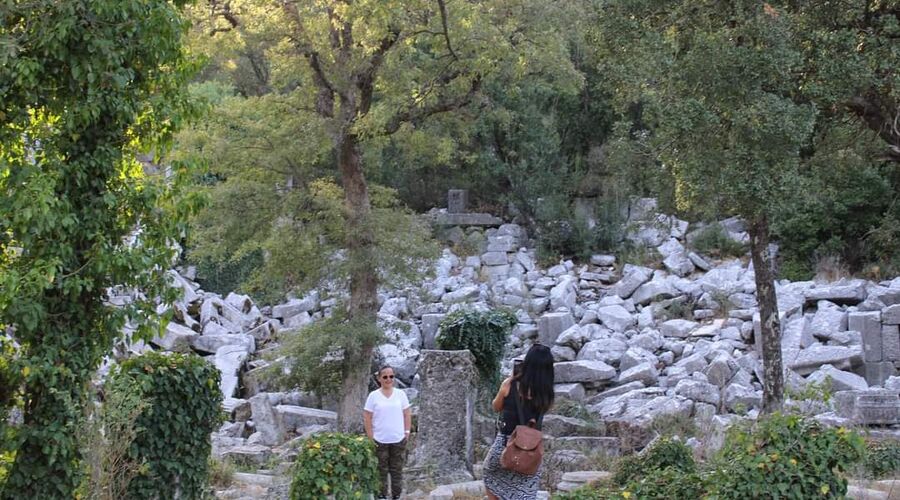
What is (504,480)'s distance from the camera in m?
6.81

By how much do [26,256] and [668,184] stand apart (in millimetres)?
10686

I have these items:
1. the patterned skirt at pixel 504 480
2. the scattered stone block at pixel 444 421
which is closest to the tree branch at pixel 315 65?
the scattered stone block at pixel 444 421

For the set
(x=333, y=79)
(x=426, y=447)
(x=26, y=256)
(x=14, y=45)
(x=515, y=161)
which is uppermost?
(x=515, y=161)

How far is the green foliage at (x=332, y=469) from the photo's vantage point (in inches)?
271

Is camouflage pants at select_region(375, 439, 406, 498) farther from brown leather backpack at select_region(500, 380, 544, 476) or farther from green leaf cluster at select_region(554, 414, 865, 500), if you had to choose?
green leaf cluster at select_region(554, 414, 865, 500)

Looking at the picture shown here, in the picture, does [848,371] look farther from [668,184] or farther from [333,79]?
[333,79]

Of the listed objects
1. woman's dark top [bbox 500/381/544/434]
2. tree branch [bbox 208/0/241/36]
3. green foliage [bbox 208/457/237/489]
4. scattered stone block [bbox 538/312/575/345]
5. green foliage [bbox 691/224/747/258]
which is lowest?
green foliage [bbox 208/457/237/489]

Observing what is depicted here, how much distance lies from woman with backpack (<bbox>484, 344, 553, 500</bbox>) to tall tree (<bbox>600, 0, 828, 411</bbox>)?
653 centimetres

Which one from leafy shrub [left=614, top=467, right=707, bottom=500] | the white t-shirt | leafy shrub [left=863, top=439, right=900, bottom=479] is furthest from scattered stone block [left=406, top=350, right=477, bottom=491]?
leafy shrub [left=614, top=467, right=707, bottom=500]

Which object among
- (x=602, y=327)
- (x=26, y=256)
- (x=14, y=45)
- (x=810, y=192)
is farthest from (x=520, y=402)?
(x=602, y=327)

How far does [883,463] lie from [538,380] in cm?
552

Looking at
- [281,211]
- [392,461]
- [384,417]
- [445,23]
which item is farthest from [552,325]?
[384,417]

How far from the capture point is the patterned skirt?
678 cm

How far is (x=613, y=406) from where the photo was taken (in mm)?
18141
